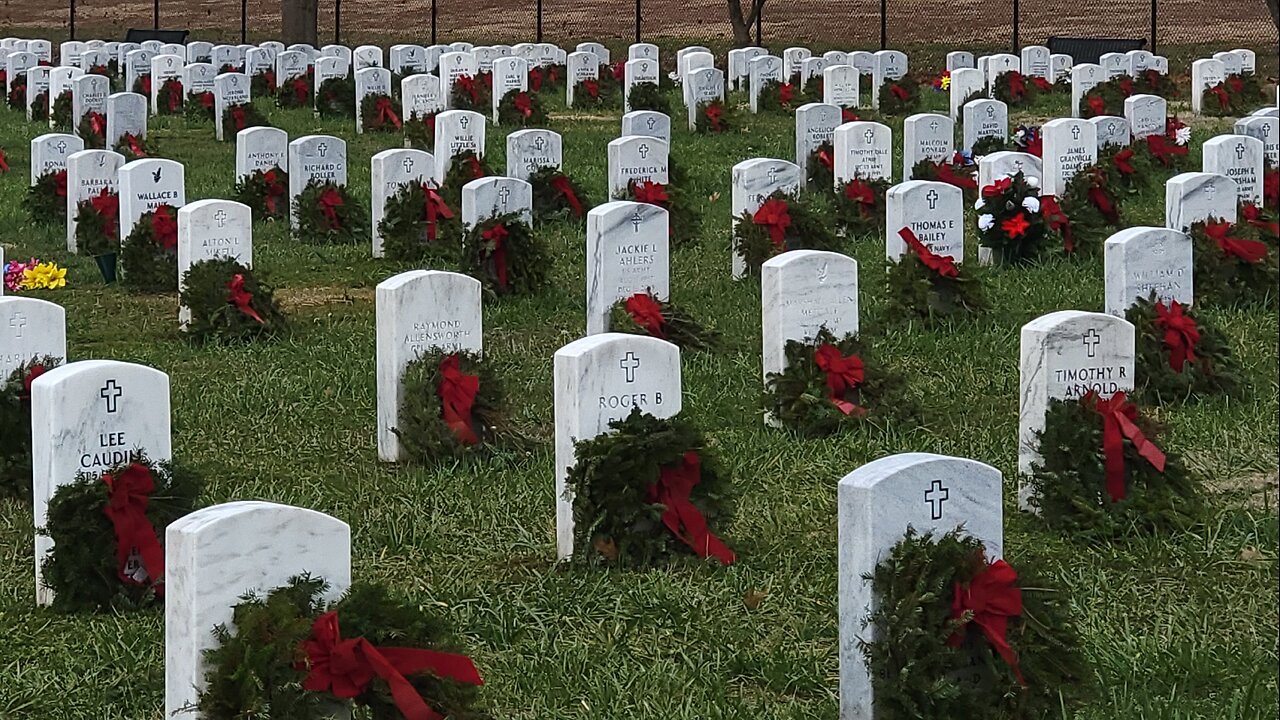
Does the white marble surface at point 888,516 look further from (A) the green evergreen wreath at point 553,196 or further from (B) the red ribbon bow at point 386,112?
(B) the red ribbon bow at point 386,112

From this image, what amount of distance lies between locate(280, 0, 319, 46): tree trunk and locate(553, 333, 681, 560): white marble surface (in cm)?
2430

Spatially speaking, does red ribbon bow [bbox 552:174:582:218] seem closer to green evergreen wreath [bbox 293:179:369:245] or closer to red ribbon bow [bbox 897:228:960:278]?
green evergreen wreath [bbox 293:179:369:245]

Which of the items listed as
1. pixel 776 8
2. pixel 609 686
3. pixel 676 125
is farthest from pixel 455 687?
pixel 776 8

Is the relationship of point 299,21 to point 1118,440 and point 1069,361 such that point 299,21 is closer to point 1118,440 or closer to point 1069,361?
point 1069,361

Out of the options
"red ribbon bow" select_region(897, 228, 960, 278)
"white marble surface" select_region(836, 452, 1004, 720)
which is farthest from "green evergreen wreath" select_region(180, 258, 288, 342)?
"white marble surface" select_region(836, 452, 1004, 720)

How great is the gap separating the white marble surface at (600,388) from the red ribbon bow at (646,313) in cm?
299

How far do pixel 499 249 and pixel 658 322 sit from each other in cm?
194

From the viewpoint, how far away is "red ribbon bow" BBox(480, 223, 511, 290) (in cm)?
1153

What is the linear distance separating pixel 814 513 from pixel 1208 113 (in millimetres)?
16649

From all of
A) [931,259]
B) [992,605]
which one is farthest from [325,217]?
[992,605]

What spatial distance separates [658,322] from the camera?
32.8 feet

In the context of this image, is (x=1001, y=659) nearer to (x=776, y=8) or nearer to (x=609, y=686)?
(x=609, y=686)

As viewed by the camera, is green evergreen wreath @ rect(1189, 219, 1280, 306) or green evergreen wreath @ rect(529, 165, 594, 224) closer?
green evergreen wreath @ rect(1189, 219, 1280, 306)

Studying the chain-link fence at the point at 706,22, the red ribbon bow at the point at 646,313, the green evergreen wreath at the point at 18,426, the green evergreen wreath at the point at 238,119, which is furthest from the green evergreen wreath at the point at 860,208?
the chain-link fence at the point at 706,22
